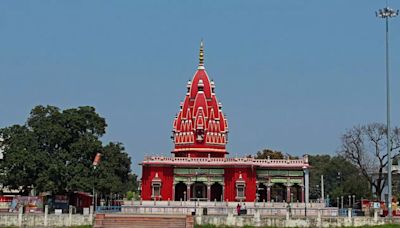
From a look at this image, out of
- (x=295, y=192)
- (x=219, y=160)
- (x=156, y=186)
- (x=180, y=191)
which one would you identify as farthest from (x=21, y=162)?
(x=295, y=192)

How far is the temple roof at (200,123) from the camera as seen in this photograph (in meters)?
67.5

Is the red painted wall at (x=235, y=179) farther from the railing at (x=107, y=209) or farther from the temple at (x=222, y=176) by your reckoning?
the railing at (x=107, y=209)

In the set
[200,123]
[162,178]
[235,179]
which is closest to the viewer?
[235,179]

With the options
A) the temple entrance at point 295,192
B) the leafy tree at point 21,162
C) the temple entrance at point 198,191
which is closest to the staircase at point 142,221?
the leafy tree at point 21,162

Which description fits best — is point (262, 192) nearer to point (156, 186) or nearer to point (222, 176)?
point (222, 176)

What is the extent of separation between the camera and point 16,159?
56.2 metres

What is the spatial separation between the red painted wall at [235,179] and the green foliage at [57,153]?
33.3 ft

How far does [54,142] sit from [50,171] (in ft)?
11.2

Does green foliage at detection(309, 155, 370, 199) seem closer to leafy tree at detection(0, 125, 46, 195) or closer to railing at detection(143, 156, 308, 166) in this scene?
railing at detection(143, 156, 308, 166)

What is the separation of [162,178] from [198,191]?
14.8 feet

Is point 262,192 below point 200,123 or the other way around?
below

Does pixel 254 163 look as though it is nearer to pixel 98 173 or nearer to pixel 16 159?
pixel 98 173

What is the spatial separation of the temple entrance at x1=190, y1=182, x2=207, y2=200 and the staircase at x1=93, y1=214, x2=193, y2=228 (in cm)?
2119

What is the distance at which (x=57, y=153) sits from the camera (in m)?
57.8
